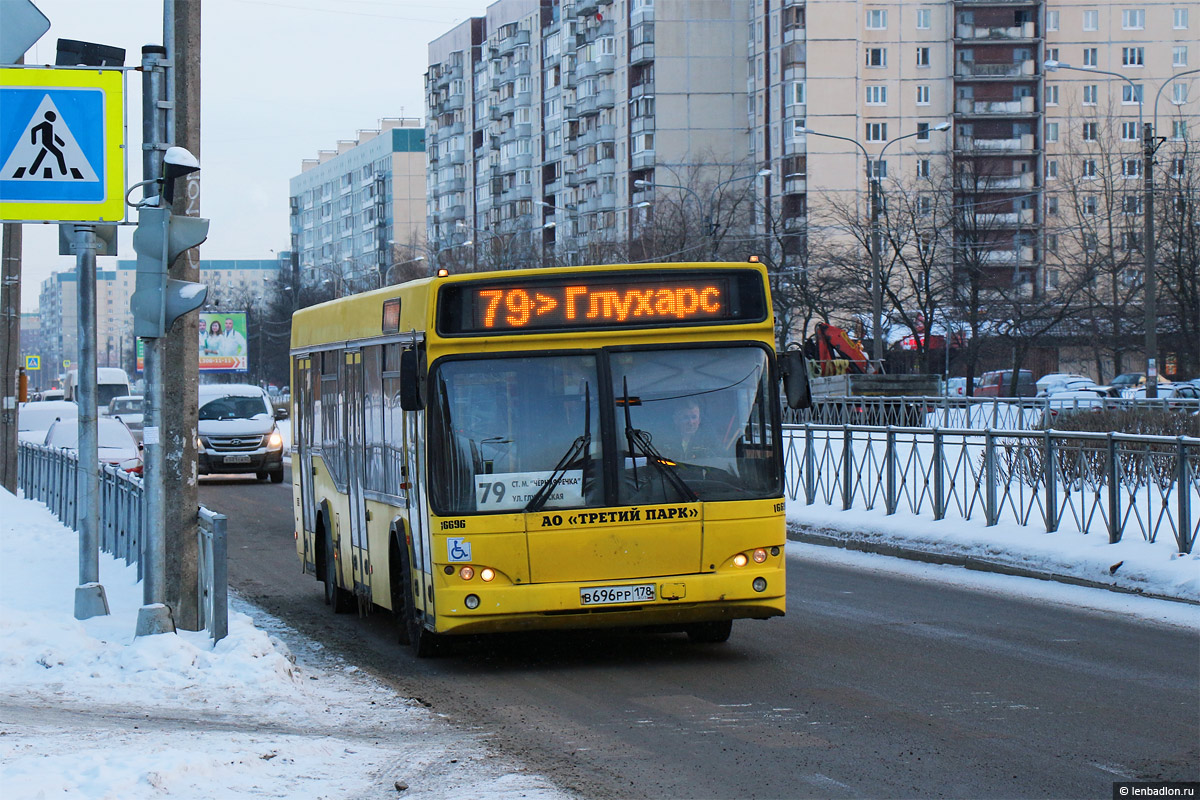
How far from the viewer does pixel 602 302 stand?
9562mm

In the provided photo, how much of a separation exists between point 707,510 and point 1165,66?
300ft

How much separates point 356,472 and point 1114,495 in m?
6.78

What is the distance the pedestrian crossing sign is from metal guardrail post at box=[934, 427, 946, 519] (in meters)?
10.3

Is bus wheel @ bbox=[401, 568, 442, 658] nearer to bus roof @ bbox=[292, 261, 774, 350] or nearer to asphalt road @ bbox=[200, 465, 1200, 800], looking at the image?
asphalt road @ bbox=[200, 465, 1200, 800]

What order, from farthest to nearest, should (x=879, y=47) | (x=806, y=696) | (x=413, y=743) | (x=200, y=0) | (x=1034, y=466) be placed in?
(x=879, y=47) → (x=1034, y=466) → (x=200, y=0) → (x=806, y=696) → (x=413, y=743)

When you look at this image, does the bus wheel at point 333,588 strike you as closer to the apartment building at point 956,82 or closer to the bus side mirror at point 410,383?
the bus side mirror at point 410,383

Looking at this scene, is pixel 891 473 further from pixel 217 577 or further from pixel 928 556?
pixel 217 577

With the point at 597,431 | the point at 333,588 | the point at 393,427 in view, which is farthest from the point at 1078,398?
the point at 597,431

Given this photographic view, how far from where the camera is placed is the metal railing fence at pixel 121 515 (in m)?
9.39

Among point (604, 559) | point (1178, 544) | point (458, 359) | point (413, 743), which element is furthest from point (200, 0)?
point (1178, 544)

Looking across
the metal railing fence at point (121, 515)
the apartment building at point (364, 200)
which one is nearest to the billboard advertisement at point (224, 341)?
the metal railing fence at point (121, 515)

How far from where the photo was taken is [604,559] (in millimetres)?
9305

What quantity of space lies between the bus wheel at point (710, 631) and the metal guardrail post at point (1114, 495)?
497 cm

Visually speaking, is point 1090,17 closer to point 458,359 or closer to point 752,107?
point 752,107
